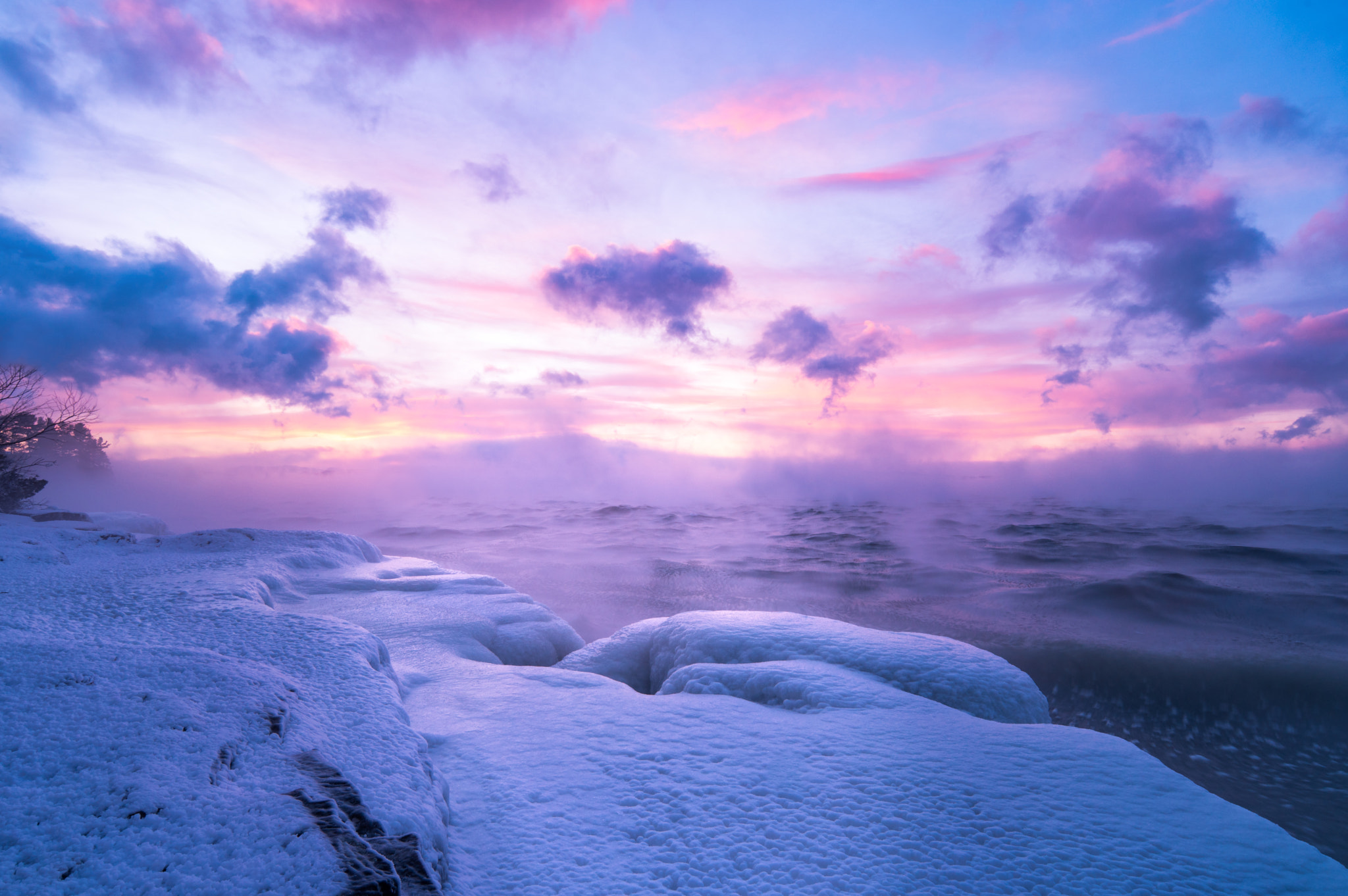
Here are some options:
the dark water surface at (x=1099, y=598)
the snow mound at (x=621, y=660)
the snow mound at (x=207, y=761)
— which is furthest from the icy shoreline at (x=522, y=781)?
the dark water surface at (x=1099, y=598)

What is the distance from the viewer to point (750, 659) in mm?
4457

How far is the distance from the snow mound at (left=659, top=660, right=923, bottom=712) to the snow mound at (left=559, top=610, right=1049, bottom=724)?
6.0 inches

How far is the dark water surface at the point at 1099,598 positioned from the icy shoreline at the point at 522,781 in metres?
3.39

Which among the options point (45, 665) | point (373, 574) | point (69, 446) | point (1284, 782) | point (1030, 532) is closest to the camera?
point (45, 665)

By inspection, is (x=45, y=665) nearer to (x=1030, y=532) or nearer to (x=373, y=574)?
(x=373, y=574)

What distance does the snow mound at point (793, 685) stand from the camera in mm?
3420

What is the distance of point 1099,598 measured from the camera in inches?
391

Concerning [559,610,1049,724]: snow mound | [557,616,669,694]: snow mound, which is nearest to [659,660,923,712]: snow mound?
[559,610,1049,724]: snow mound

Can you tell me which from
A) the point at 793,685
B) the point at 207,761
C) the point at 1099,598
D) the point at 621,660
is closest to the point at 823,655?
the point at 793,685

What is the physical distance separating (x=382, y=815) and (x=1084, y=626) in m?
10.2

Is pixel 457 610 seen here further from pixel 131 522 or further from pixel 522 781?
pixel 131 522

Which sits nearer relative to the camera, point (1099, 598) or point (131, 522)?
point (131, 522)

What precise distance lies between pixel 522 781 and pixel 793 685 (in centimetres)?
186

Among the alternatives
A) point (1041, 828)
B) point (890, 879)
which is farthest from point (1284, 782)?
point (890, 879)
